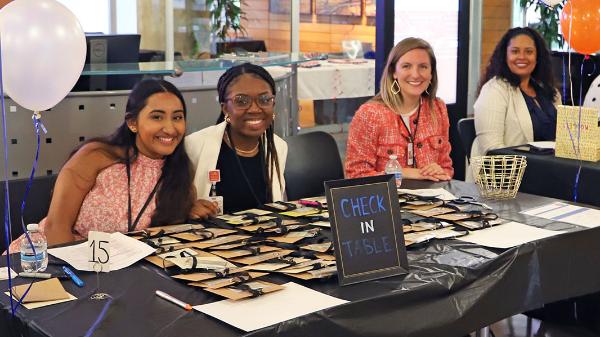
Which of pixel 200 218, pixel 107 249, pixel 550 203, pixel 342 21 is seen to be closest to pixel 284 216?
pixel 200 218

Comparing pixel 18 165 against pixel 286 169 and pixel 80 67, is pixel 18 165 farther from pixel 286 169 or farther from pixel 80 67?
pixel 80 67

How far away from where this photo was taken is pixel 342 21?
9695 mm

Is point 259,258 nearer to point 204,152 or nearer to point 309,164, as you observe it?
point 204,152

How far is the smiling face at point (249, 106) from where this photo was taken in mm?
3287

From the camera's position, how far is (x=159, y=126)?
9.96ft

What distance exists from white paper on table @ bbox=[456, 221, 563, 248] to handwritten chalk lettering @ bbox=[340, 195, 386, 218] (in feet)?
1.43

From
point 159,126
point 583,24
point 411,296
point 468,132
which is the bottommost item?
point 411,296

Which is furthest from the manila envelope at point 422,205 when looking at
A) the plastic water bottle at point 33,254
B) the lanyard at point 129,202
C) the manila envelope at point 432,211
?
the plastic water bottle at point 33,254

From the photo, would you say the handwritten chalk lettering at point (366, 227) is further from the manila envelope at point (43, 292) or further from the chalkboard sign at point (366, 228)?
the manila envelope at point (43, 292)

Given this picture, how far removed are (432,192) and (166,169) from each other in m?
1.01

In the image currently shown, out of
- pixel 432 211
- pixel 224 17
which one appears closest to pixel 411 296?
pixel 432 211

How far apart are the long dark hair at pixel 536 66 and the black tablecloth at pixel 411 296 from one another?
6.35ft

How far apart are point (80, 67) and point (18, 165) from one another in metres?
1.63

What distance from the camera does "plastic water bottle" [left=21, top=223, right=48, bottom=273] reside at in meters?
2.34
